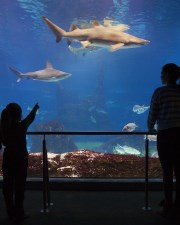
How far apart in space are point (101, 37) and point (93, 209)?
17.4 ft

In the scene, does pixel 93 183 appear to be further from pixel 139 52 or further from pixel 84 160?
pixel 139 52

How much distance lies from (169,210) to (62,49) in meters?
45.2

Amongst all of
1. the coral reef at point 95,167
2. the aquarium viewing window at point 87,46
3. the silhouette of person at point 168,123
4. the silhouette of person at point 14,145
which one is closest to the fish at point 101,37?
the aquarium viewing window at point 87,46

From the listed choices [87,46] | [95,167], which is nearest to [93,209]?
[95,167]

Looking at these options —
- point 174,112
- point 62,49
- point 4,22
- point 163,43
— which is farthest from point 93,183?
point 62,49

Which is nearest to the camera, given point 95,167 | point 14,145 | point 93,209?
point 14,145

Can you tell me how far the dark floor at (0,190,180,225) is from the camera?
10.1 feet

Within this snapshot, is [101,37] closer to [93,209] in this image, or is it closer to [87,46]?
[87,46]

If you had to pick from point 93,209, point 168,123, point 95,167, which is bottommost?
point 93,209

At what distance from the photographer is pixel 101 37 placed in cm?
797

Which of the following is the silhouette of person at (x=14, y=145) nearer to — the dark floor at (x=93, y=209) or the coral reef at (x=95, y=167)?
the dark floor at (x=93, y=209)

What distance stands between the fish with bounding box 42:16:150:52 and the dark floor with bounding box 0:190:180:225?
166 inches

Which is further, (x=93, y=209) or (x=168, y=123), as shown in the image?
(x=93, y=209)

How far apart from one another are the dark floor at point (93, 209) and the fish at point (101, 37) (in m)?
4.22
